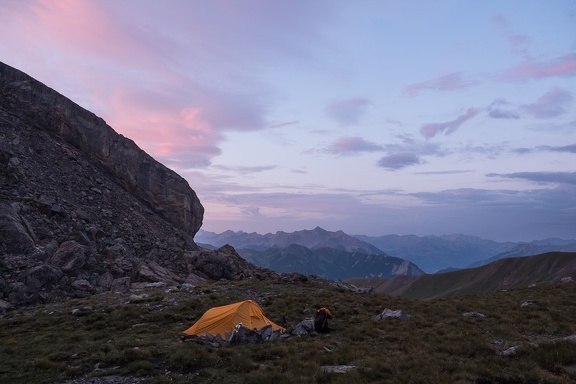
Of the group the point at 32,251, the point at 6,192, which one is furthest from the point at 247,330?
the point at 6,192

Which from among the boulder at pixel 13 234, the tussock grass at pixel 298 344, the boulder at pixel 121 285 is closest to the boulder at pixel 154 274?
the boulder at pixel 121 285

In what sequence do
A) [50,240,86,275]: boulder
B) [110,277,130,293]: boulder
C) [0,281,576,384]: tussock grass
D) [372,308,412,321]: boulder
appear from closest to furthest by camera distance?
[0,281,576,384]: tussock grass, [372,308,412,321]: boulder, [110,277,130,293]: boulder, [50,240,86,275]: boulder

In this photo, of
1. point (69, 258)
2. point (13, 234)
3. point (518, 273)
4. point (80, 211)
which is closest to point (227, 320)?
point (69, 258)

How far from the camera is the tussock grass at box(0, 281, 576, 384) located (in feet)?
48.4

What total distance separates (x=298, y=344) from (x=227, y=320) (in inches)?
184

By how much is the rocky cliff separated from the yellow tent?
686 inches

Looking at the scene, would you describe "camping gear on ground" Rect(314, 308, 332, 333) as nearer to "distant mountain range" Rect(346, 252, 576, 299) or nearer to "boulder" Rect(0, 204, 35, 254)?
"boulder" Rect(0, 204, 35, 254)

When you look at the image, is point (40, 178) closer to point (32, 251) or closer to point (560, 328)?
point (32, 251)

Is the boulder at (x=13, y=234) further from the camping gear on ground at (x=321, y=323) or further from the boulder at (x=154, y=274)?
the camping gear on ground at (x=321, y=323)

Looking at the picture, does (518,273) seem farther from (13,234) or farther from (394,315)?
(13,234)

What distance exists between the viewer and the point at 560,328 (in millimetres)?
22328

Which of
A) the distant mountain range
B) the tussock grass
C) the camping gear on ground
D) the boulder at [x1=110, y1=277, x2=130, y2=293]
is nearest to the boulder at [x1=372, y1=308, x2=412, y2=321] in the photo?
the tussock grass

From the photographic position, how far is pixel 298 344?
64.7 feet

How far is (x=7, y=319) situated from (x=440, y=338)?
27461mm
